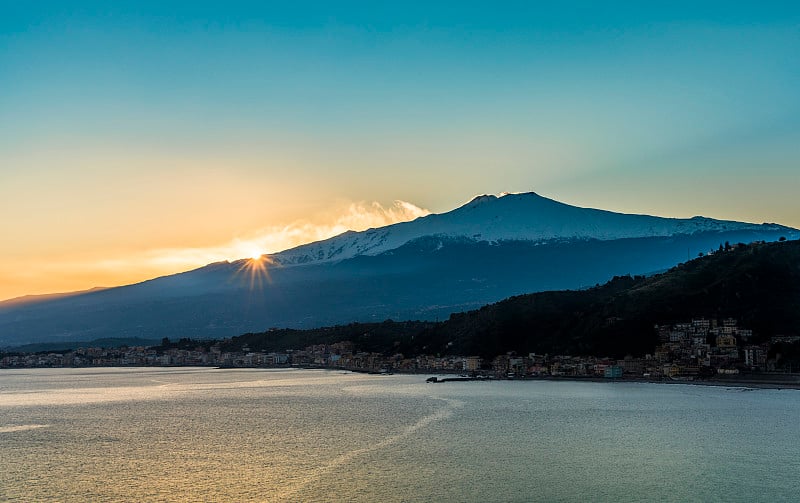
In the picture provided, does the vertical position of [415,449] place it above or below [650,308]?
below

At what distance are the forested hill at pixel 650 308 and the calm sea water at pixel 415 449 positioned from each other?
30401mm

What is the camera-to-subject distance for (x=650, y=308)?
461ft

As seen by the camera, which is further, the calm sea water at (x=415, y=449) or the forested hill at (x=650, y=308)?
the forested hill at (x=650, y=308)

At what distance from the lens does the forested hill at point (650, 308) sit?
423 ft

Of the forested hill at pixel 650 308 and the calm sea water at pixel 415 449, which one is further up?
the forested hill at pixel 650 308

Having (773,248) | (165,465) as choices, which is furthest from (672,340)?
(165,465)

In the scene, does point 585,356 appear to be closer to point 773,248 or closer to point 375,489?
point 773,248

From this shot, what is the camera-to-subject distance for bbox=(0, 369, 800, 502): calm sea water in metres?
42.3

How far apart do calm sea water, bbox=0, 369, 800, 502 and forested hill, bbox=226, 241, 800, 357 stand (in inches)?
1197

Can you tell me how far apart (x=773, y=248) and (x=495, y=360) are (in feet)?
177

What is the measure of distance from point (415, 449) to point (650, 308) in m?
94.4

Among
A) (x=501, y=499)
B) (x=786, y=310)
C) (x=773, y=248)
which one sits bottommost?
(x=501, y=499)

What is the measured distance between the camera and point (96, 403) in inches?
4220

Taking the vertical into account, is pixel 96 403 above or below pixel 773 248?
below
